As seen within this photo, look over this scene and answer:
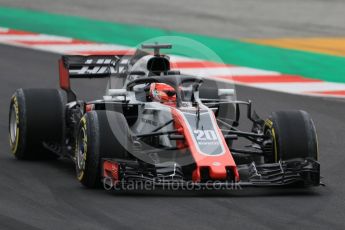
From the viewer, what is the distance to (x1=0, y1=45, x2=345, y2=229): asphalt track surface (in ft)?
30.4

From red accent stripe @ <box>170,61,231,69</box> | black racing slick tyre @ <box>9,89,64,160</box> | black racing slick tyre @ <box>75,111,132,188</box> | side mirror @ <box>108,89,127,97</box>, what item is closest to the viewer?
black racing slick tyre @ <box>75,111,132,188</box>

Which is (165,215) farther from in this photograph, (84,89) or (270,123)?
(84,89)

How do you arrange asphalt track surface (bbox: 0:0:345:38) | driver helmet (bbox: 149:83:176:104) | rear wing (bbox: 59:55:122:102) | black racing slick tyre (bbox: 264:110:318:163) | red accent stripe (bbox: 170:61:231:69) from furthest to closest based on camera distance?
asphalt track surface (bbox: 0:0:345:38) → red accent stripe (bbox: 170:61:231:69) → rear wing (bbox: 59:55:122:102) → driver helmet (bbox: 149:83:176:104) → black racing slick tyre (bbox: 264:110:318:163)

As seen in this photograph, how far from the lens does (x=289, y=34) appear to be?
24.8m

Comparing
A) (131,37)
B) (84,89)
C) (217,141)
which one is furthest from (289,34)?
(217,141)

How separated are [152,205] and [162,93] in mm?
1682

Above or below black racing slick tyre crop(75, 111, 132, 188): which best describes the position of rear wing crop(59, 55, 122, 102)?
above

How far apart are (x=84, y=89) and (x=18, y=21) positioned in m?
8.66

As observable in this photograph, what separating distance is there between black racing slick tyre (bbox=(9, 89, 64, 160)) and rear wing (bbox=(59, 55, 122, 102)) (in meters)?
0.68

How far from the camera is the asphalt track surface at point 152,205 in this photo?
927 centimetres

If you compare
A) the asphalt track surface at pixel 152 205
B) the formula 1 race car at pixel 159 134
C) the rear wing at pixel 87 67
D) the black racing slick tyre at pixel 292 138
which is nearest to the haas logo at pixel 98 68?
the rear wing at pixel 87 67

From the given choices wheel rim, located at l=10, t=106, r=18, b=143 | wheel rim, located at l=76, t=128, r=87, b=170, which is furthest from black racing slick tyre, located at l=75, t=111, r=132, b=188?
wheel rim, located at l=10, t=106, r=18, b=143

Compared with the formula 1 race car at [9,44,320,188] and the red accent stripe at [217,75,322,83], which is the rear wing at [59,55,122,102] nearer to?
the formula 1 race car at [9,44,320,188]

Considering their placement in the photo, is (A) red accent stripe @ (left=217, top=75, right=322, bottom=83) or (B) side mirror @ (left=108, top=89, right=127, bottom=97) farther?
(A) red accent stripe @ (left=217, top=75, right=322, bottom=83)
